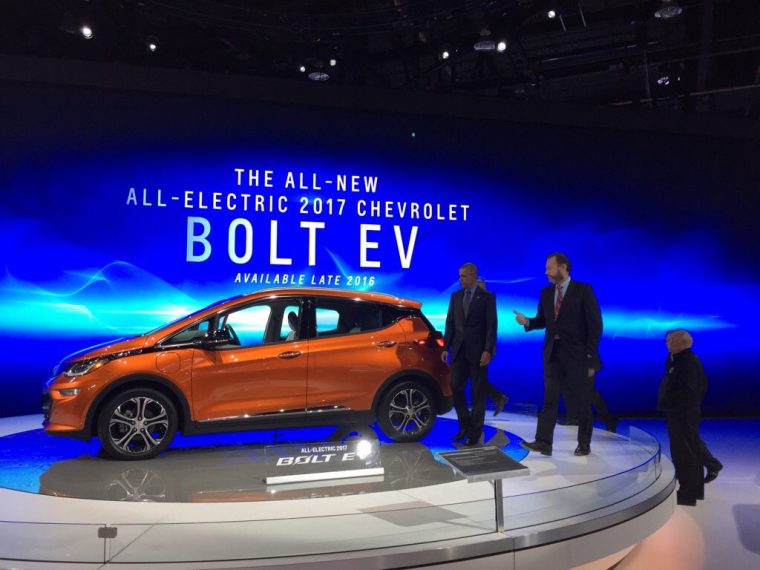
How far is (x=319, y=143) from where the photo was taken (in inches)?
307

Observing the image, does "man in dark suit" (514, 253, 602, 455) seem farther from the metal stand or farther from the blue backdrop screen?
the blue backdrop screen

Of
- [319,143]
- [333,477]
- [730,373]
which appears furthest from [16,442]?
[730,373]

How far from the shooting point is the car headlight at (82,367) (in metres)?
4.53

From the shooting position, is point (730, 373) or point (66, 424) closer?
point (66, 424)

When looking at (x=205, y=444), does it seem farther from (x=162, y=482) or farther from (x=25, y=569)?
(x=25, y=569)

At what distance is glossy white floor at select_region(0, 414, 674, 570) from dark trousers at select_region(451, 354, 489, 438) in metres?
0.83

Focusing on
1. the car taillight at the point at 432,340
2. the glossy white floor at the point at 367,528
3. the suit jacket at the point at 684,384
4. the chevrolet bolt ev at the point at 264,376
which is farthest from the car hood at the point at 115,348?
the suit jacket at the point at 684,384

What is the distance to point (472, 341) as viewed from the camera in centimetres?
498

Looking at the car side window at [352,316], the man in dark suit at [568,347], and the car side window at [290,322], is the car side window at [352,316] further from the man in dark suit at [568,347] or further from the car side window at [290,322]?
the man in dark suit at [568,347]

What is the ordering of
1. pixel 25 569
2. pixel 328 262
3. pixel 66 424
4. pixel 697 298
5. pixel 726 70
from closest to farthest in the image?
1. pixel 25 569
2. pixel 66 424
3. pixel 328 262
4. pixel 697 298
5. pixel 726 70

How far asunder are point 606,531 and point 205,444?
10.8ft

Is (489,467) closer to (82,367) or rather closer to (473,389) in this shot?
(473,389)

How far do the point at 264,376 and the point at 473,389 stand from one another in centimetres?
163

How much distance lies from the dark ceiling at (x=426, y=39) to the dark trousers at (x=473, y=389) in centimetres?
418
